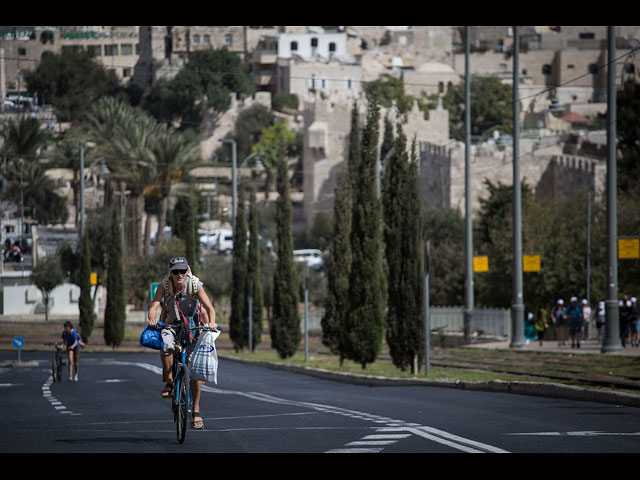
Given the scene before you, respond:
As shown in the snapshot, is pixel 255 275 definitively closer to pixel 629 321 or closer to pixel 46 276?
pixel 629 321

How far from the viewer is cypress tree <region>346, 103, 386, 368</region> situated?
99.3 feet

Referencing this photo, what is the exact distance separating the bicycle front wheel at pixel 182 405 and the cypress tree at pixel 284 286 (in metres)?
28.2

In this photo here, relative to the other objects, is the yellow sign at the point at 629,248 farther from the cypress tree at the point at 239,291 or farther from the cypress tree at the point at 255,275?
the cypress tree at the point at 239,291

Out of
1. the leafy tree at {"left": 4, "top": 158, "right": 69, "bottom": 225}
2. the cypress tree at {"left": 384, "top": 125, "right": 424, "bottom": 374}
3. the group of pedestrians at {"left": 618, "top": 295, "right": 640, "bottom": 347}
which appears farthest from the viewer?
the leafy tree at {"left": 4, "top": 158, "right": 69, "bottom": 225}

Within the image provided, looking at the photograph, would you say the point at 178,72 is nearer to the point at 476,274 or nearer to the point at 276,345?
the point at 476,274

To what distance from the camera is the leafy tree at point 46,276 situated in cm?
6581

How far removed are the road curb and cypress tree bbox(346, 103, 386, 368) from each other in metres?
1.29

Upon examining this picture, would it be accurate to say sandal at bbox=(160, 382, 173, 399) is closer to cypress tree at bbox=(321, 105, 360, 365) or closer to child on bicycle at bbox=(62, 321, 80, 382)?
child on bicycle at bbox=(62, 321, 80, 382)

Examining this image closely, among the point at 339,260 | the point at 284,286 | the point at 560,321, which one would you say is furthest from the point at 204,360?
the point at 560,321

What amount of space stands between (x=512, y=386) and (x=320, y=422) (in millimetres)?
6992

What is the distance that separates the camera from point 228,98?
161 metres

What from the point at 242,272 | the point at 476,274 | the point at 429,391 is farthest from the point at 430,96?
the point at 429,391

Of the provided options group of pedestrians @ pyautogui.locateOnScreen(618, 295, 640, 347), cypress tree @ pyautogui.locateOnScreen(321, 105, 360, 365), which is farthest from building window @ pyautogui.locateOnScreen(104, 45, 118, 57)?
group of pedestrians @ pyautogui.locateOnScreen(618, 295, 640, 347)
